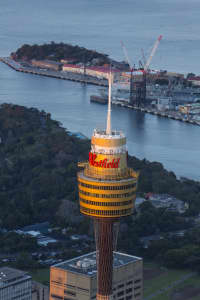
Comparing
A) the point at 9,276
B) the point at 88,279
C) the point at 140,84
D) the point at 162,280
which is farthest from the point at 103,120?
the point at 88,279

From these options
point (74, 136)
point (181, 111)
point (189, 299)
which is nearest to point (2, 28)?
point (181, 111)

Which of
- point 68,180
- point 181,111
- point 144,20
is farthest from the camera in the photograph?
point 144,20

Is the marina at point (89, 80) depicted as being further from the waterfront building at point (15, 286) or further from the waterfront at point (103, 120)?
the waterfront building at point (15, 286)

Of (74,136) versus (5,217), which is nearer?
(5,217)

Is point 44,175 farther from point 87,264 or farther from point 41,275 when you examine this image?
point 87,264

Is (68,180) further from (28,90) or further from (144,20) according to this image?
(144,20)

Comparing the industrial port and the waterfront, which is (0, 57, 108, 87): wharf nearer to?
the industrial port
